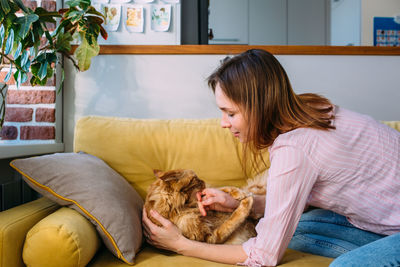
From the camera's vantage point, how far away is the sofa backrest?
1.67 m

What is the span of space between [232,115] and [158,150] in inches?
27.1

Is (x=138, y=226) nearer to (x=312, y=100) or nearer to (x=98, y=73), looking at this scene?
(x=312, y=100)

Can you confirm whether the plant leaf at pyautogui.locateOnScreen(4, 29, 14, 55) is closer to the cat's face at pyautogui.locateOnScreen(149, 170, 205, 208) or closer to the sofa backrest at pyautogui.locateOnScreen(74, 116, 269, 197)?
the sofa backrest at pyautogui.locateOnScreen(74, 116, 269, 197)

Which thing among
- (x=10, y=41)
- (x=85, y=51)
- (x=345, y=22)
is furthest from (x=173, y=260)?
(x=345, y=22)

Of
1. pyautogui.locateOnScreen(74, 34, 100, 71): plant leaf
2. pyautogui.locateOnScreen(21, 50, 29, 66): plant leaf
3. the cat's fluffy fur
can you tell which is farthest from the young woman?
pyautogui.locateOnScreen(74, 34, 100, 71): plant leaf

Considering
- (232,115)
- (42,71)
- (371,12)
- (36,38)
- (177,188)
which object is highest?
(371,12)

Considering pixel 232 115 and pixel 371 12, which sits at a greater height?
pixel 371 12

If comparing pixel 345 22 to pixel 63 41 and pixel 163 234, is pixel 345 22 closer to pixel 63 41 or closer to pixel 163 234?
pixel 63 41

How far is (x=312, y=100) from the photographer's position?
114 centimetres

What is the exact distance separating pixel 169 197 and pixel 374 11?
333 cm

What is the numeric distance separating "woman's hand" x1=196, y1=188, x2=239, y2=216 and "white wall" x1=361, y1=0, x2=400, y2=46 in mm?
2910

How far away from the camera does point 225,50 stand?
84.3 inches

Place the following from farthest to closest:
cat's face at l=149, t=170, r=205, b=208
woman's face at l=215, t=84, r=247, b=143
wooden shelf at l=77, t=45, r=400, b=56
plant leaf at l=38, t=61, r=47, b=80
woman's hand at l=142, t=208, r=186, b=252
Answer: wooden shelf at l=77, t=45, r=400, b=56
plant leaf at l=38, t=61, r=47, b=80
cat's face at l=149, t=170, r=205, b=208
woman's hand at l=142, t=208, r=186, b=252
woman's face at l=215, t=84, r=247, b=143

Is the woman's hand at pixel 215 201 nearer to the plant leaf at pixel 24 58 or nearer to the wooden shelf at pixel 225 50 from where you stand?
the plant leaf at pixel 24 58
